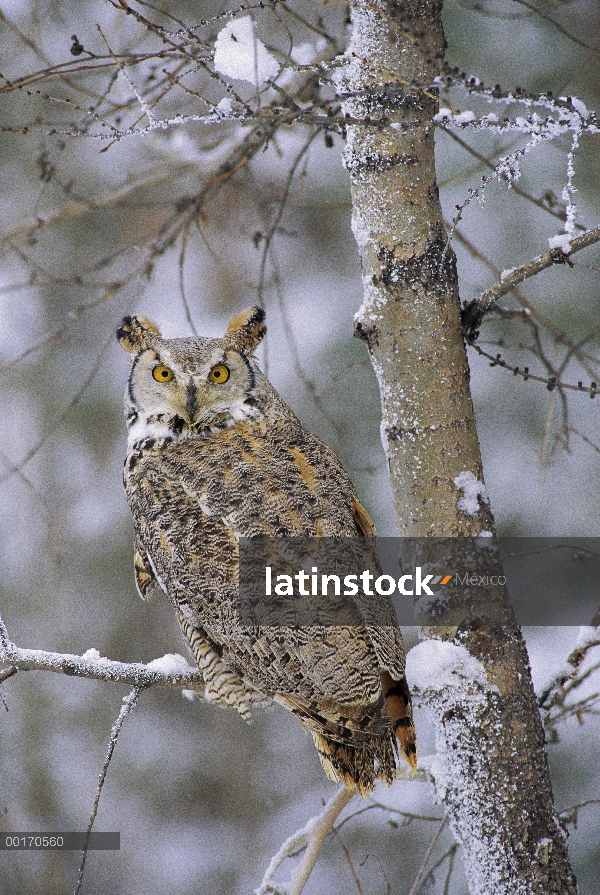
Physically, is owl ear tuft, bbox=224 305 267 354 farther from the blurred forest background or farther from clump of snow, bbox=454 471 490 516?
the blurred forest background

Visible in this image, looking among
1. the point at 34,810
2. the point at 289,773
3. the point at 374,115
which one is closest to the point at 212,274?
the point at 374,115

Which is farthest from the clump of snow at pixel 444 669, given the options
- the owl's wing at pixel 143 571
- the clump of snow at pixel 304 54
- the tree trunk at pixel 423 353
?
the clump of snow at pixel 304 54

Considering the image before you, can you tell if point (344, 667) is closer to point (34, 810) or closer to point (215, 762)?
point (215, 762)

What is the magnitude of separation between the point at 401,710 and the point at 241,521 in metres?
0.54

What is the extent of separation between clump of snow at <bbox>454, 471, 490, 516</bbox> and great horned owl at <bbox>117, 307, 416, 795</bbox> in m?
0.23

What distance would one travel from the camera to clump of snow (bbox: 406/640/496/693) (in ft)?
5.46

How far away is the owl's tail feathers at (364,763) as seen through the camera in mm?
1651

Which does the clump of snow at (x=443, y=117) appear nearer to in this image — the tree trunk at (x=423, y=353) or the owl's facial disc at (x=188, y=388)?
the tree trunk at (x=423, y=353)

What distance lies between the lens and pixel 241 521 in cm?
178

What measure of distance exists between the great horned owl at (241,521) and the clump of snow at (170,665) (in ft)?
0.29

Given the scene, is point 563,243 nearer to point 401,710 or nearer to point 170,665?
point 401,710

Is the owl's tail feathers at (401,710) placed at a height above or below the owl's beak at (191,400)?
below

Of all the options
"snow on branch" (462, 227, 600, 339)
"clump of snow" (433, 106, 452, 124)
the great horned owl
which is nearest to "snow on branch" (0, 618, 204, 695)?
the great horned owl

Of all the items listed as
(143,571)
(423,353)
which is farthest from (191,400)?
(423,353)
